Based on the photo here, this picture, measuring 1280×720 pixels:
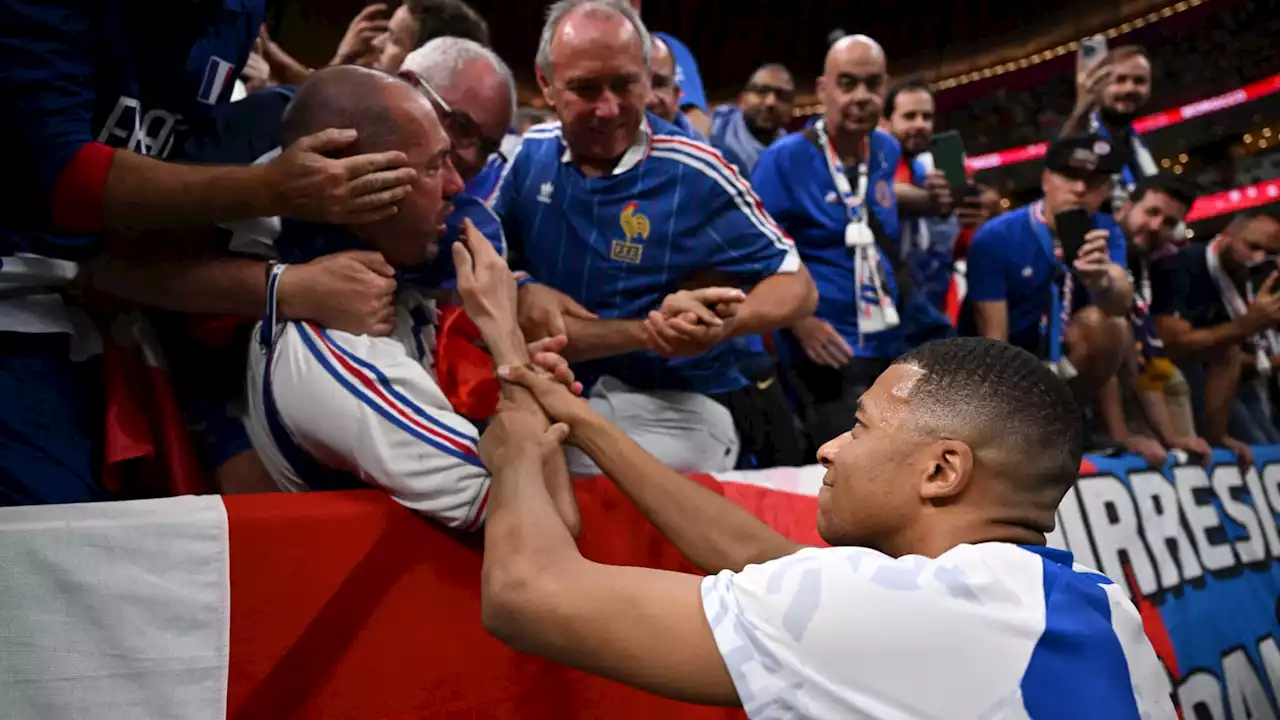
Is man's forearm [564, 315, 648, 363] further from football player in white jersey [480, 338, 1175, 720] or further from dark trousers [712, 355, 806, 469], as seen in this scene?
football player in white jersey [480, 338, 1175, 720]

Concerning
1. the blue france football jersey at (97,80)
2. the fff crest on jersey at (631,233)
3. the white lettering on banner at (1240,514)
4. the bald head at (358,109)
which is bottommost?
the white lettering on banner at (1240,514)

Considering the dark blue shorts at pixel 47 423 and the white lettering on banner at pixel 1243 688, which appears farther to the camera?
the white lettering on banner at pixel 1243 688

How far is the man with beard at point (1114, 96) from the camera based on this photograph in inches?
174

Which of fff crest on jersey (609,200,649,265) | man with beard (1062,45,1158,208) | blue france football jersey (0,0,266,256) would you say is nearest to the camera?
blue france football jersey (0,0,266,256)

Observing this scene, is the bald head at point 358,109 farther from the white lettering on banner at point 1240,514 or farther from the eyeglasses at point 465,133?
the white lettering on banner at point 1240,514

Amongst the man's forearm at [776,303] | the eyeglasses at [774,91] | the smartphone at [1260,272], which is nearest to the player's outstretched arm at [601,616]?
the man's forearm at [776,303]

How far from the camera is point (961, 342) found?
4.43 feet

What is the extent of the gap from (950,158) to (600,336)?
265 cm

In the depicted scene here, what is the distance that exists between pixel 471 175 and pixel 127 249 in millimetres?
800

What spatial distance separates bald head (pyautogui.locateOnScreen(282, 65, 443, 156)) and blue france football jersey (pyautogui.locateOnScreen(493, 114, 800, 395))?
0.75 meters

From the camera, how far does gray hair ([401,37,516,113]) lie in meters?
2.16

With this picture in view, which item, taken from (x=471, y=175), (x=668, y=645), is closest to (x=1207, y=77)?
(x=471, y=175)

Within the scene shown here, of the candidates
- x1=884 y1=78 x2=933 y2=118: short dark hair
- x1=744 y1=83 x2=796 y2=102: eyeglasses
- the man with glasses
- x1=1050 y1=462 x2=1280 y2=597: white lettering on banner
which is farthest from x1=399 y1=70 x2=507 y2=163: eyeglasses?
x1=884 y1=78 x2=933 y2=118: short dark hair

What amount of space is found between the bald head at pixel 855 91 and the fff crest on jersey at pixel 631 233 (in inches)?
54.6
